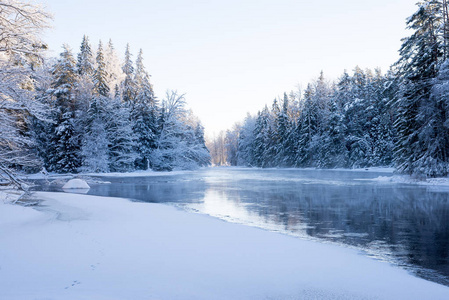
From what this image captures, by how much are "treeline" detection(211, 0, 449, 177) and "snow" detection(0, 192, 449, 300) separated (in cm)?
2043

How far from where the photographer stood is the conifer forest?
934cm

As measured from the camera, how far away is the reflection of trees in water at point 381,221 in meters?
6.76

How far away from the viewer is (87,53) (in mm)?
47656

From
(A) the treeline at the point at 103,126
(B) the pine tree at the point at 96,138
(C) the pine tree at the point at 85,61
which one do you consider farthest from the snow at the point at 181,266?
(C) the pine tree at the point at 85,61

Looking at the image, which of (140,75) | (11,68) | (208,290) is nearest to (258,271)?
(208,290)

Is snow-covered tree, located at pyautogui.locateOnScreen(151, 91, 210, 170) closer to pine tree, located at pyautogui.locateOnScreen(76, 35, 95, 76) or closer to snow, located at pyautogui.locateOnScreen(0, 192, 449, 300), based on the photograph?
pine tree, located at pyautogui.locateOnScreen(76, 35, 95, 76)

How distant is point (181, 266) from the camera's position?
5.17 meters

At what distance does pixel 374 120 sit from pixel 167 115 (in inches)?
1333

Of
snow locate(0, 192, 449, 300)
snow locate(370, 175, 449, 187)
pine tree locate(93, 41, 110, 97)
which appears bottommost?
snow locate(0, 192, 449, 300)

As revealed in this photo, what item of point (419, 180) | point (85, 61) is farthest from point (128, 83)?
point (419, 180)

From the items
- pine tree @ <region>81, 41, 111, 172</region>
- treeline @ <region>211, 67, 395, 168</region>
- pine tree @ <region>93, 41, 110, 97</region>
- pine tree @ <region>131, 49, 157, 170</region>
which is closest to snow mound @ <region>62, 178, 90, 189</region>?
pine tree @ <region>81, 41, 111, 172</region>

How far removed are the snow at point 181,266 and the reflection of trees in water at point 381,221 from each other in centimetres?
131

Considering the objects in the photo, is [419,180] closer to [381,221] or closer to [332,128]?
[381,221]

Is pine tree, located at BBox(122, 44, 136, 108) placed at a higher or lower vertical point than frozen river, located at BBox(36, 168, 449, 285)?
higher
